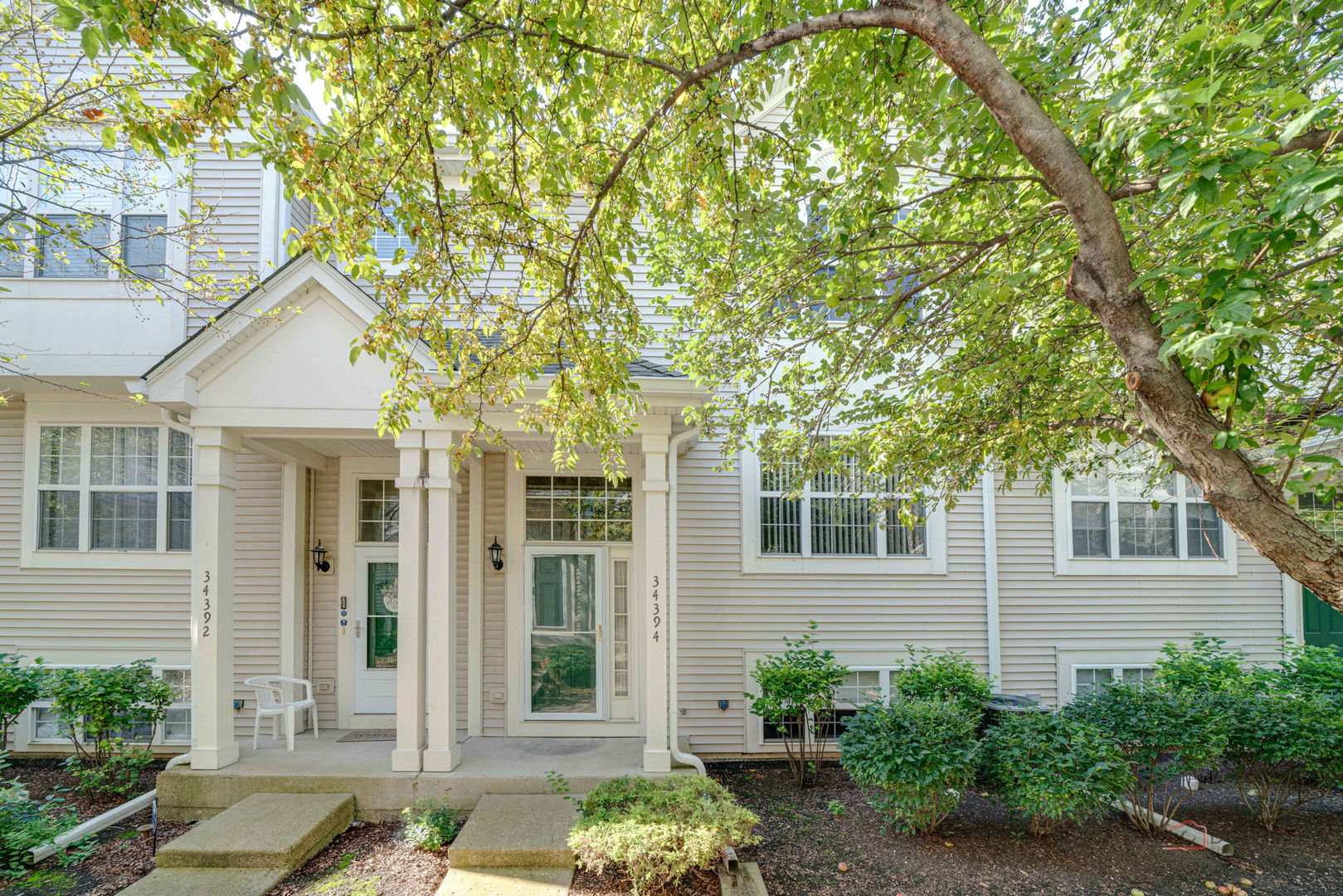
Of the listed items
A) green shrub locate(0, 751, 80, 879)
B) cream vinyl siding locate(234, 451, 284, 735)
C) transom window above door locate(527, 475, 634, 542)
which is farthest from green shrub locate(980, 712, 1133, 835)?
cream vinyl siding locate(234, 451, 284, 735)

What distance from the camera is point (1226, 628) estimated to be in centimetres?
810

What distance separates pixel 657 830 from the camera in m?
4.41

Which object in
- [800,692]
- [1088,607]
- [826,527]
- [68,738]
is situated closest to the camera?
[800,692]

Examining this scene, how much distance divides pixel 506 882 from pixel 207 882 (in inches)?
78.4

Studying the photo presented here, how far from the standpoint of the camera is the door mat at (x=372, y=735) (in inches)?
277

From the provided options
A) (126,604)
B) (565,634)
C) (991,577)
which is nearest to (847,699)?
(991,577)

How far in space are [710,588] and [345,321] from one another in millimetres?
4593

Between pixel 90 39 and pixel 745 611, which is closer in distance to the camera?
pixel 90 39

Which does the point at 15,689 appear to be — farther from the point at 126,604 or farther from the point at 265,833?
the point at 265,833

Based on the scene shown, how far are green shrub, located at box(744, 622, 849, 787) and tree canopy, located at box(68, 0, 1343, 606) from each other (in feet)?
Answer: 7.57

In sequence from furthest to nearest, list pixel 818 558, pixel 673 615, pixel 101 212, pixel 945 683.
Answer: pixel 818 558, pixel 101 212, pixel 945 683, pixel 673 615

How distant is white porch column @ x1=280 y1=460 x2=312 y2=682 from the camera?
7383 mm

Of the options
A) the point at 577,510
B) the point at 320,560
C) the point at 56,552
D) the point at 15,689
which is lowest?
the point at 15,689

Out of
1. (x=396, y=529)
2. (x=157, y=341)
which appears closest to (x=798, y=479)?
(x=396, y=529)
